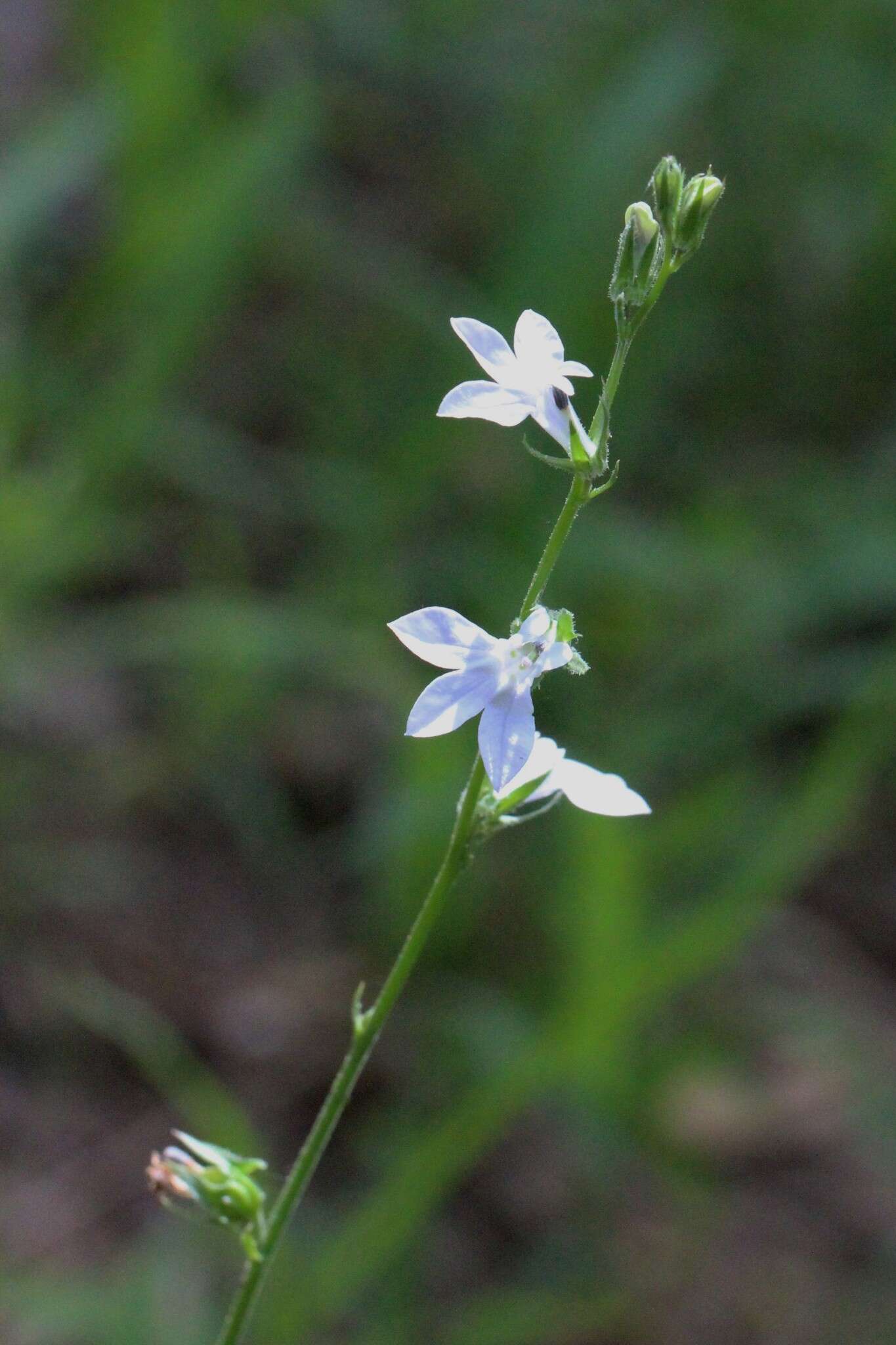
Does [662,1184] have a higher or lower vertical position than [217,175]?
lower

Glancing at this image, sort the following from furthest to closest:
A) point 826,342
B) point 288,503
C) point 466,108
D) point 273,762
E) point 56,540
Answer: point 466,108, point 826,342, point 288,503, point 273,762, point 56,540

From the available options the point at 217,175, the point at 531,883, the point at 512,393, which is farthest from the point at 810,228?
the point at 512,393

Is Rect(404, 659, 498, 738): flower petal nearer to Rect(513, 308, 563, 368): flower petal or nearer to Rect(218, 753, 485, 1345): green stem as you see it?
Rect(218, 753, 485, 1345): green stem

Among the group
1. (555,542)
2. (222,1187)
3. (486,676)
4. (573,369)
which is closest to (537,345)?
(573,369)

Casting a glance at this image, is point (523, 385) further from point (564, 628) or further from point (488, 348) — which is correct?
point (564, 628)

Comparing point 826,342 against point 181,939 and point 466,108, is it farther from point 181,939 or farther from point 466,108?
point 181,939

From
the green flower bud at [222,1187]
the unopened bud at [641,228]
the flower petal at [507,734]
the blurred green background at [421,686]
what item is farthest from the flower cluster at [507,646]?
the blurred green background at [421,686]

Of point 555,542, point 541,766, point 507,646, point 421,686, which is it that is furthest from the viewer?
point 421,686
